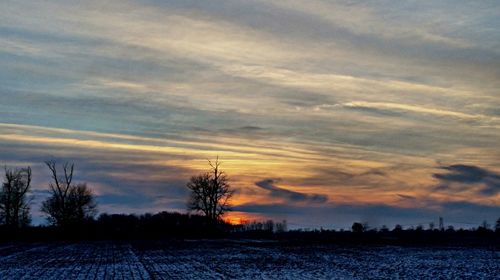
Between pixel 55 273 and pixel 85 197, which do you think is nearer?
pixel 55 273

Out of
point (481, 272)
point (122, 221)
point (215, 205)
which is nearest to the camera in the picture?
point (481, 272)

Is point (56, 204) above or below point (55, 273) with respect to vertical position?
above

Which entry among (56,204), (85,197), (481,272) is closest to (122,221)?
(85,197)

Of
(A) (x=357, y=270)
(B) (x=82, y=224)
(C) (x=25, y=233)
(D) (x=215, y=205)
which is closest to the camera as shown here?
(A) (x=357, y=270)

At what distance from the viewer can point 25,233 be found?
8788cm

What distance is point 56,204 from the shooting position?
9844cm

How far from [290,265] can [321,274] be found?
21.4 ft

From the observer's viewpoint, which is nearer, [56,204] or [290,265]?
[290,265]

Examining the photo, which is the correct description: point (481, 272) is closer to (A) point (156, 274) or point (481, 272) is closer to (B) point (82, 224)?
(A) point (156, 274)

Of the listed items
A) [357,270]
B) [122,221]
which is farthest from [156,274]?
Result: [122,221]

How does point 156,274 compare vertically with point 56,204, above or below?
below

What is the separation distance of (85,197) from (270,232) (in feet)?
110

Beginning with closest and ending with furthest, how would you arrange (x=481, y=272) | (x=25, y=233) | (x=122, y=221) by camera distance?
(x=481, y=272)
(x=25, y=233)
(x=122, y=221)

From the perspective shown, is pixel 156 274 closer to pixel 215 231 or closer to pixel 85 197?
pixel 215 231
